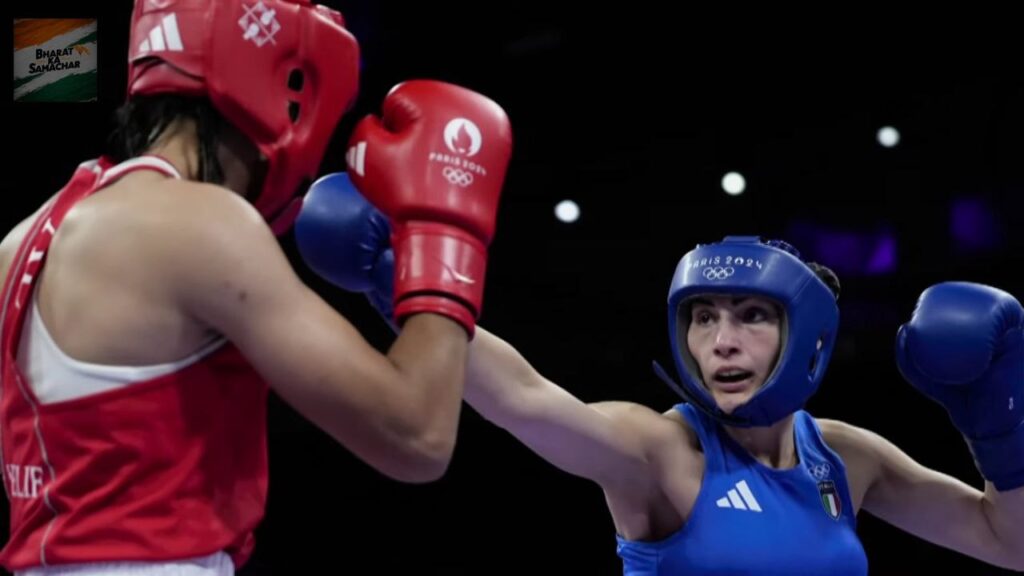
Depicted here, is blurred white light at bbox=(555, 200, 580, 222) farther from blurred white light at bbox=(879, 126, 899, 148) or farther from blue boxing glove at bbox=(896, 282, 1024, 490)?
blue boxing glove at bbox=(896, 282, 1024, 490)

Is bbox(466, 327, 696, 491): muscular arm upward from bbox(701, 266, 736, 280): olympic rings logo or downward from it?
downward

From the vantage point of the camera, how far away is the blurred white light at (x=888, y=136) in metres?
6.57

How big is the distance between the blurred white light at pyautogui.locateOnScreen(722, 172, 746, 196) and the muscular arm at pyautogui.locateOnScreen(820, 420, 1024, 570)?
13.0 ft

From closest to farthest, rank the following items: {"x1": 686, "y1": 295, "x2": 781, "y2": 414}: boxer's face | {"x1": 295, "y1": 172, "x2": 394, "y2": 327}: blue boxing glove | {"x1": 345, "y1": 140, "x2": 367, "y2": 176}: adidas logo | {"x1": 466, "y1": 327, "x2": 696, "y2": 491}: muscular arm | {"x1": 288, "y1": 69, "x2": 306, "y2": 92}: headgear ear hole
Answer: {"x1": 345, "y1": 140, "x2": 367, "y2": 176}: adidas logo < {"x1": 288, "y1": 69, "x2": 306, "y2": 92}: headgear ear hole < {"x1": 295, "y1": 172, "x2": 394, "y2": 327}: blue boxing glove < {"x1": 466, "y1": 327, "x2": 696, "y2": 491}: muscular arm < {"x1": 686, "y1": 295, "x2": 781, "y2": 414}: boxer's face

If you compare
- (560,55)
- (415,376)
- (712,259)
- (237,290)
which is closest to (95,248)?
Result: (237,290)

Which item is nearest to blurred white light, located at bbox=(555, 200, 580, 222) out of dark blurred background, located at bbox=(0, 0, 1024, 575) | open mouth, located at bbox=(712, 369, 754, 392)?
dark blurred background, located at bbox=(0, 0, 1024, 575)

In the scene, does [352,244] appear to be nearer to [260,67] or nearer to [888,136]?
[260,67]

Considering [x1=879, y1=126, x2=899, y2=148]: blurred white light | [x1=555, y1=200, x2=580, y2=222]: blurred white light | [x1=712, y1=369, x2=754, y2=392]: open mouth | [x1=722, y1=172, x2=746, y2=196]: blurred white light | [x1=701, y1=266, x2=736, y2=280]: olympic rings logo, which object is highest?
[x1=701, y1=266, x2=736, y2=280]: olympic rings logo

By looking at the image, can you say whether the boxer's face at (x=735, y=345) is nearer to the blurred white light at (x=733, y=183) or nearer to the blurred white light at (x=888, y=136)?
the blurred white light at (x=733, y=183)

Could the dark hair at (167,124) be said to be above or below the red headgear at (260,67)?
below

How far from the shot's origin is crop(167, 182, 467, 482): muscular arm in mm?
1319

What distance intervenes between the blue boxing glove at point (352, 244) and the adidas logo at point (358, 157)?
0.25 m

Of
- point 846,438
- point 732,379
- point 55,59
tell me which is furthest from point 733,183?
point 732,379

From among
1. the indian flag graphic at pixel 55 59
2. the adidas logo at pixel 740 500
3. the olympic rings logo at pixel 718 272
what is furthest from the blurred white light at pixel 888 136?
the adidas logo at pixel 740 500
